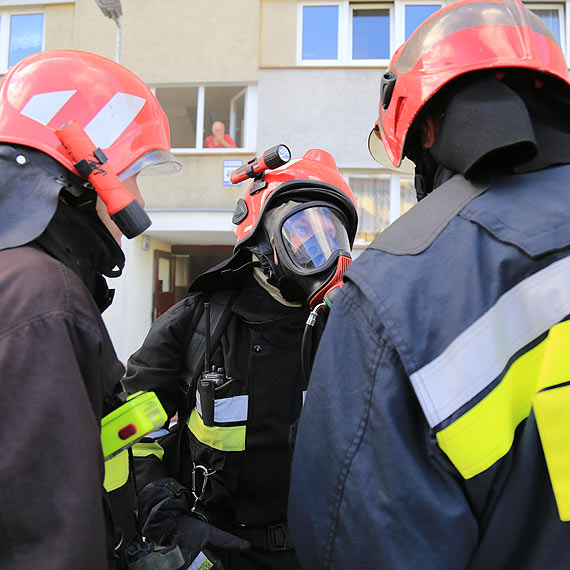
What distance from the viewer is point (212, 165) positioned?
27.4ft

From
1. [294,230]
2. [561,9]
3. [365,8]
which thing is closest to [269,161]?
[294,230]

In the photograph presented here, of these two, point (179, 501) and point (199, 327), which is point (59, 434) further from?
point (199, 327)

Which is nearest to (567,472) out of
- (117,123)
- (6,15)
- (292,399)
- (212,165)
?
(292,399)

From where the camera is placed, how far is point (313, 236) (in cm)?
189

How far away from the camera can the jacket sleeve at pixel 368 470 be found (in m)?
0.77

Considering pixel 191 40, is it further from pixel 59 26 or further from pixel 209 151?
pixel 59 26

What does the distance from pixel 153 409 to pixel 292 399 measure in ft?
2.79

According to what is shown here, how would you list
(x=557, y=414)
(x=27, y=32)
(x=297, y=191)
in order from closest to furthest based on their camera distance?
(x=557, y=414), (x=297, y=191), (x=27, y=32)

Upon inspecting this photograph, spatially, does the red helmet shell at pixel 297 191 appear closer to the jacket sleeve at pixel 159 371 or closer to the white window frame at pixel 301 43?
the jacket sleeve at pixel 159 371

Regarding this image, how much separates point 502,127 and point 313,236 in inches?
43.7

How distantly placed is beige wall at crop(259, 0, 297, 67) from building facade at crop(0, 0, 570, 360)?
0.02 meters

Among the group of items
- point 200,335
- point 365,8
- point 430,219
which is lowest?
point 200,335

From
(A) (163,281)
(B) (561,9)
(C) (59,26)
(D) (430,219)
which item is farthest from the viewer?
(A) (163,281)

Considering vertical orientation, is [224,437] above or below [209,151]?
below
